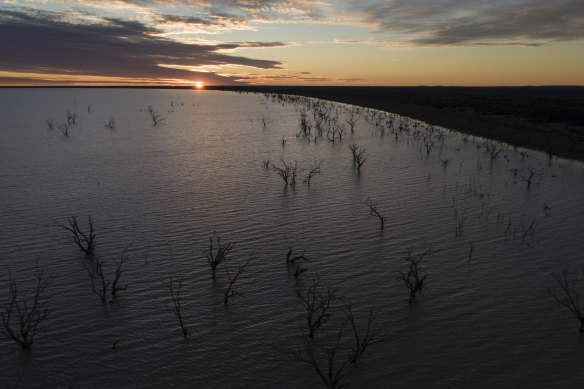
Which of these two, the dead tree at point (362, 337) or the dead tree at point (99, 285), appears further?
the dead tree at point (99, 285)

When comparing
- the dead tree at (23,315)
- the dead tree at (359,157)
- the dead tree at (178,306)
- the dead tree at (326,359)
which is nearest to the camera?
the dead tree at (326,359)

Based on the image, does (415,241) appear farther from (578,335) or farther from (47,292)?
(47,292)

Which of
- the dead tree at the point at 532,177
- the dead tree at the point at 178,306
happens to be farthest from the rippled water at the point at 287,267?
the dead tree at the point at 532,177

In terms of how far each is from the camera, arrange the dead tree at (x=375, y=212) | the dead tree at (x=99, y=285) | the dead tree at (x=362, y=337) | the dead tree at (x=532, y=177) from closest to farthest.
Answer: the dead tree at (x=362, y=337) < the dead tree at (x=99, y=285) < the dead tree at (x=375, y=212) < the dead tree at (x=532, y=177)

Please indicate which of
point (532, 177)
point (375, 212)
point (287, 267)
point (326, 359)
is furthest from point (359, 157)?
point (326, 359)

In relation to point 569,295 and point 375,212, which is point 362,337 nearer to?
point 569,295

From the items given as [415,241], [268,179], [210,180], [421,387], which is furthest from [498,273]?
[210,180]

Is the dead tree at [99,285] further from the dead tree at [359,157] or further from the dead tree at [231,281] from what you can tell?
the dead tree at [359,157]
